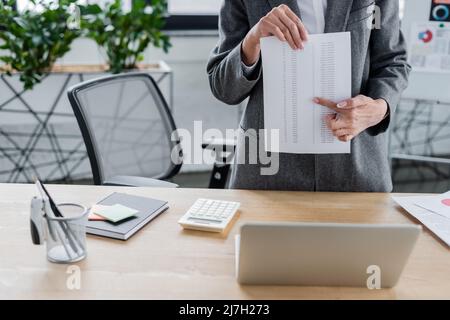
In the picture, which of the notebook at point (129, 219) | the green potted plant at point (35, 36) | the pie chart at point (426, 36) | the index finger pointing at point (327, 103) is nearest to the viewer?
the notebook at point (129, 219)

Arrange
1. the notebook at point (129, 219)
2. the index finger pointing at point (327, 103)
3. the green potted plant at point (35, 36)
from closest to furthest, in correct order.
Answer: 1. the notebook at point (129, 219)
2. the index finger pointing at point (327, 103)
3. the green potted plant at point (35, 36)

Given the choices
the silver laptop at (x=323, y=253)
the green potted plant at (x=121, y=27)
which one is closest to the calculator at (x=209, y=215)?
the silver laptop at (x=323, y=253)

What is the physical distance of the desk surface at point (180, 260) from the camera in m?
0.97

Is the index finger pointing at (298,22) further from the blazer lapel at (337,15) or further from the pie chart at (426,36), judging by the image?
the pie chart at (426,36)

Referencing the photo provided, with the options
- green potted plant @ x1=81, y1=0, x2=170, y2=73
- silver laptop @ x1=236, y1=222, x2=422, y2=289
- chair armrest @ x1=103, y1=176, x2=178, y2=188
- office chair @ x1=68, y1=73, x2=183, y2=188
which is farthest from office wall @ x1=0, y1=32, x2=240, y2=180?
silver laptop @ x1=236, y1=222, x2=422, y2=289

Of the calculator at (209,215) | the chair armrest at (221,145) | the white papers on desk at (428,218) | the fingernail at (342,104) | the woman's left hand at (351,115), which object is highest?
the fingernail at (342,104)

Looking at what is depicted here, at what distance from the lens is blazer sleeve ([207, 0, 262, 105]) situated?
4.40 feet

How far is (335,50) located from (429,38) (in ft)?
5.97

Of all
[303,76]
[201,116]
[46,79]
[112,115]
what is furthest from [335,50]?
[201,116]

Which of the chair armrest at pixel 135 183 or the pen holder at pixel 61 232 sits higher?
the pen holder at pixel 61 232

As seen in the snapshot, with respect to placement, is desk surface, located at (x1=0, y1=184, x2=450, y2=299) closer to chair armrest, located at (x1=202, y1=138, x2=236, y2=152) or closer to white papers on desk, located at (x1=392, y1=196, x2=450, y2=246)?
white papers on desk, located at (x1=392, y1=196, x2=450, y2=246)

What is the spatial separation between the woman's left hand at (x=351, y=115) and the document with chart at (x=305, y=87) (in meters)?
0.03

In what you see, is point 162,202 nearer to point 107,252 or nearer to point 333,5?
point 107,252
